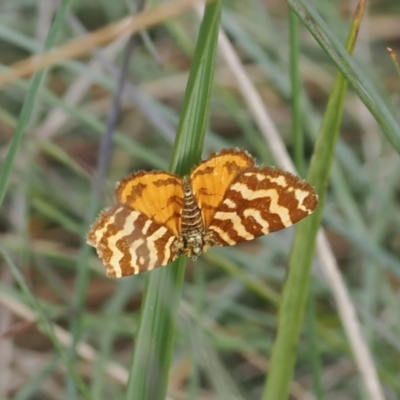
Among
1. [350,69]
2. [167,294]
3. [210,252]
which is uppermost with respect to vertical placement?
[210,252]

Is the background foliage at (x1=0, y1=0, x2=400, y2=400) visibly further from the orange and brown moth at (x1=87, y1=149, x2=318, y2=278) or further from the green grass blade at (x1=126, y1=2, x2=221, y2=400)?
the green grass blade at (x1=126, y1=2, x2=221, y2=400)

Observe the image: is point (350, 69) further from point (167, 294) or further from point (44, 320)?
point (44, 320)

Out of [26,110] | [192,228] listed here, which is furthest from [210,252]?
[26,110]

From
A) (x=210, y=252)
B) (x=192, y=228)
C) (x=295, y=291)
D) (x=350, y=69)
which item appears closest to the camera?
(x=350, y=69)

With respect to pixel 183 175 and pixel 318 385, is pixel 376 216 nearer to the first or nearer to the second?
pixel 318 385

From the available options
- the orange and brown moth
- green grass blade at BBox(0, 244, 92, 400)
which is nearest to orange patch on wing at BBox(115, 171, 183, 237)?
the orange and brown moth

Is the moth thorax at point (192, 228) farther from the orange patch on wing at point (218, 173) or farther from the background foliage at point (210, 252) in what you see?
the background foliage at point (210, 252)

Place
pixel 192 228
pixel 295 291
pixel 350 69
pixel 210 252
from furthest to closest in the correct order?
pixel 210 252
pixel 192 228
pixel 295 291
pixel 350 69
